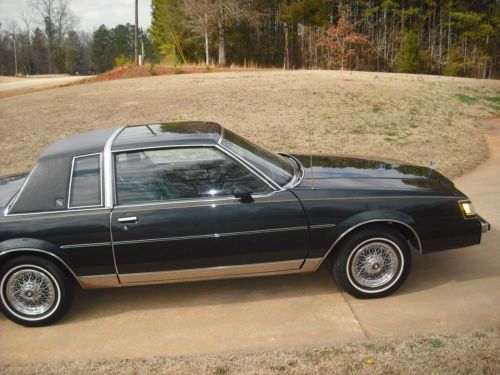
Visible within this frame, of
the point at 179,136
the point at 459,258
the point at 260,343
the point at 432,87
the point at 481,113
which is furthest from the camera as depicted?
the point at 432,87

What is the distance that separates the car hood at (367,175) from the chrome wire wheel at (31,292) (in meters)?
2.23

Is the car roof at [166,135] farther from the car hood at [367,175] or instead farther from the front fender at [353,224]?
the front fender at [353,224]

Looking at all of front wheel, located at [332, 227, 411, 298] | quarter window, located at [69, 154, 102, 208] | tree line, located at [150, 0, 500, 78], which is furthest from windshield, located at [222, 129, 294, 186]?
tree line, located at [150, 0, 500, 78]

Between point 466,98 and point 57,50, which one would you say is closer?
point 466,98

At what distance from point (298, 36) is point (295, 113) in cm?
2489

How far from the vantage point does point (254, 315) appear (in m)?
4.06

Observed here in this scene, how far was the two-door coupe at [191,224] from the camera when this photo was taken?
3.92m

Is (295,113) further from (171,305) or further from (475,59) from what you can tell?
(475,59)

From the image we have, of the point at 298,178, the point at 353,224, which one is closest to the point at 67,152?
the point at 298,178

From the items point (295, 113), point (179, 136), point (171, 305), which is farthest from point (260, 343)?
point (295, 113)

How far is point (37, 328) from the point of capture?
407cm

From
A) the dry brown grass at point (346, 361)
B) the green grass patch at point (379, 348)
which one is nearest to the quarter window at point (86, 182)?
the dry brown grass at point (346, 361)

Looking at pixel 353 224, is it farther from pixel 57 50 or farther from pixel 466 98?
pixel 57 50

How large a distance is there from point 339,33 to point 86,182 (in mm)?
32612
